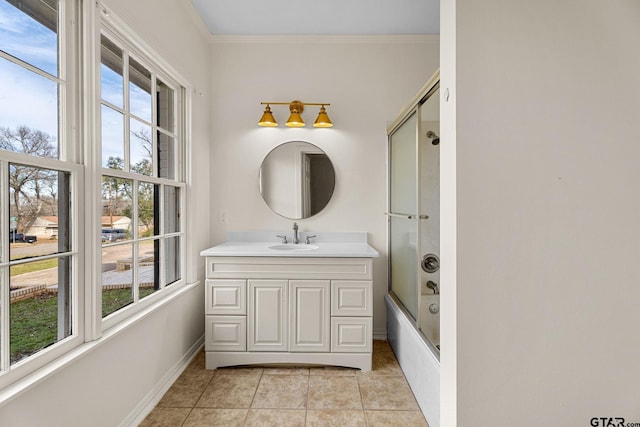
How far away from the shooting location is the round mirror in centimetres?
297

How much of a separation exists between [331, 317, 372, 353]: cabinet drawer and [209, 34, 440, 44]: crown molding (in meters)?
2.32

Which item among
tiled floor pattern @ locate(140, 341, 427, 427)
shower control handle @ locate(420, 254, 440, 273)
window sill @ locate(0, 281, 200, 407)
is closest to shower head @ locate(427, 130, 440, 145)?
shower control handle @ locate(420, 254, 440, 273)

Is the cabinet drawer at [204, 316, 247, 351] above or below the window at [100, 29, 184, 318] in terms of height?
below

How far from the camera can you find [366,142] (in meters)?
2.98

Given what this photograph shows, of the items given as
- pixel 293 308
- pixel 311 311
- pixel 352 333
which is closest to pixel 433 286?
pixel 352 333

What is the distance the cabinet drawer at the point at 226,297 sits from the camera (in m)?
2.37

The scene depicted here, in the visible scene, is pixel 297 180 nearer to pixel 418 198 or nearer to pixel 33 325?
pixel 418 198

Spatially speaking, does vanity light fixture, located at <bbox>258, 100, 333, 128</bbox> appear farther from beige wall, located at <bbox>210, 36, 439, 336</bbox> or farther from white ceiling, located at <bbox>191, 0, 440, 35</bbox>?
white ceiling, located at <bbox>191, 0, 440, 35</bbox>

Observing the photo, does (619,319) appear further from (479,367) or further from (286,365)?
(286,365)

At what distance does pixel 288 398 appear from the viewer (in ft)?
6.70

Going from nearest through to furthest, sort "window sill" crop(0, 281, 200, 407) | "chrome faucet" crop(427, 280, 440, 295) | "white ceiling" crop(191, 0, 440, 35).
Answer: "window sill" crop(0, 281, 200, 407)
"chrome faucet" crop(427, 280, 440, 295)
"white ceiling" crop(191, 0, 440, 35)

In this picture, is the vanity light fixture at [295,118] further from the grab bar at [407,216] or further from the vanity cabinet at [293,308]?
the vanity cabinet at [293,308]

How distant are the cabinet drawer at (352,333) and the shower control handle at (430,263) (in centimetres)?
59

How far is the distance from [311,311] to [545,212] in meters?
1.65
